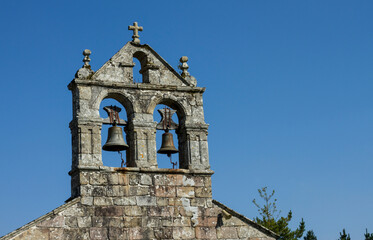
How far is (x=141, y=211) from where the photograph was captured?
14.6 metres

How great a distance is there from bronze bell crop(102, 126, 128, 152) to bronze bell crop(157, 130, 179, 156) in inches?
33.6

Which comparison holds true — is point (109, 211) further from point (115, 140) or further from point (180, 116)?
point (180, 116)

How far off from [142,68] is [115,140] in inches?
74.3

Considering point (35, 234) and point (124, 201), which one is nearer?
point (35, 234)

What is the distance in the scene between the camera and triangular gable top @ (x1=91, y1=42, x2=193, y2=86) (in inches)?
603

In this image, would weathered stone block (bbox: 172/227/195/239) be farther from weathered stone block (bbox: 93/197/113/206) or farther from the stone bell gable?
weathered stone block (bbox: 93/197/113/206)

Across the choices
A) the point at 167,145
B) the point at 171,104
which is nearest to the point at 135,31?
the point at 171,104

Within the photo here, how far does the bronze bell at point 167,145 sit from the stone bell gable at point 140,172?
0.20 meters

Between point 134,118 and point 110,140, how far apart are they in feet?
2.20

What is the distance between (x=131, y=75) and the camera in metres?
15.5

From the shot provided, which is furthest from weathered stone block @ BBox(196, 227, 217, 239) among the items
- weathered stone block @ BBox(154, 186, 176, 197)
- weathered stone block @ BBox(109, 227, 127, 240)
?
weathered stone block @ BBox(109, 227, 127, 240)

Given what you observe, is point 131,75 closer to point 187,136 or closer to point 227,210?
point 187,136

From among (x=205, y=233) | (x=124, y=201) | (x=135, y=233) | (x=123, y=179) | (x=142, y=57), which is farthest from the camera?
(x=142, y=57)

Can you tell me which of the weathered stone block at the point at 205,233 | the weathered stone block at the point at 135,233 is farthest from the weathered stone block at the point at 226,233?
the weathered stone block at the point at 135,233
